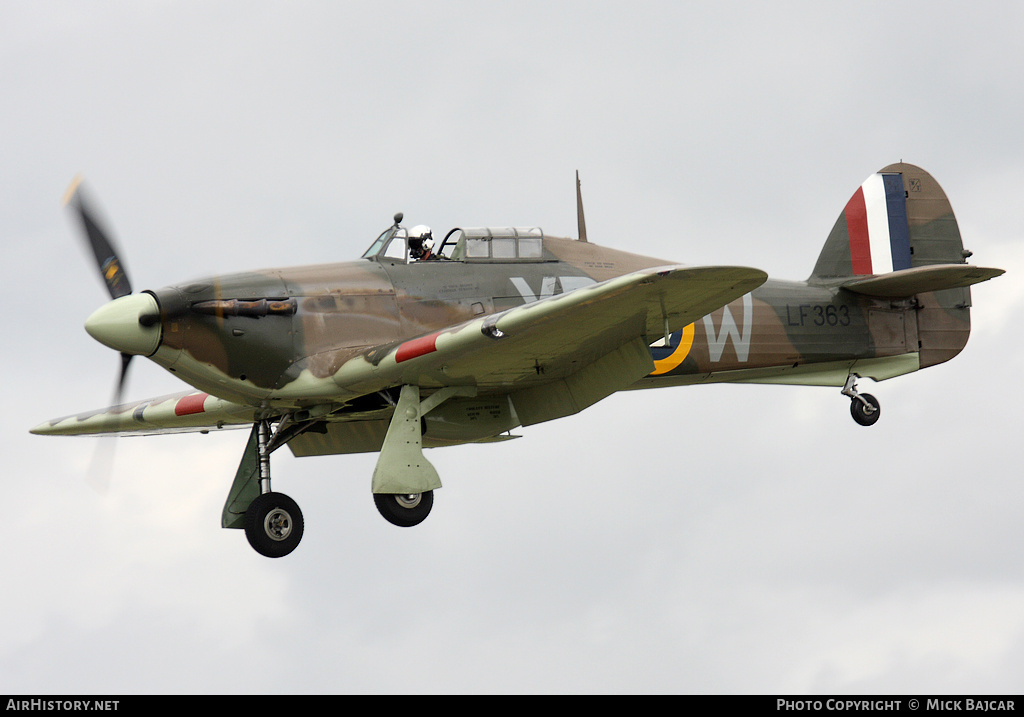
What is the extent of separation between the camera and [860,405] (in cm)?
1794

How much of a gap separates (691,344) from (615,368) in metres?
1.85

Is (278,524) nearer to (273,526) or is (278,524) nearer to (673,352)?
(273,526)

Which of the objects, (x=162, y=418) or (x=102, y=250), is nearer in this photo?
(x=102, y=250)

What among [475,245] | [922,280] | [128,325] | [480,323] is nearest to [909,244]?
[922,280]

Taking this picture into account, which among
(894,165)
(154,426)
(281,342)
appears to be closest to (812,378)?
(894,165)

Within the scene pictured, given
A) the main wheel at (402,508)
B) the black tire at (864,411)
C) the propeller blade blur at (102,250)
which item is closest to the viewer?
the main wheel at (402,508)

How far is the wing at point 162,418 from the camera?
1716 cm

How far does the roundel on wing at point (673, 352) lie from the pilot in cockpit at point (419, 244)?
2.83 meters

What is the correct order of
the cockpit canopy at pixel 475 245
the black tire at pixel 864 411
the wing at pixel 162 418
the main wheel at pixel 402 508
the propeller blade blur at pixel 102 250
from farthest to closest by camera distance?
the black tire at pixel 864 411 → the wing at pixel 162 418 → the cockpit canopy at pixel 475 245 → the propeller blade blur at pixel 102 250 → the main wheel at pixel 402 508

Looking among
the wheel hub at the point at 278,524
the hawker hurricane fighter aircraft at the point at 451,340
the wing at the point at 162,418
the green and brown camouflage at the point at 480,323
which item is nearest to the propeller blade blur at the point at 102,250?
the hawker hurricane fighter aircraft at the point at 451,340

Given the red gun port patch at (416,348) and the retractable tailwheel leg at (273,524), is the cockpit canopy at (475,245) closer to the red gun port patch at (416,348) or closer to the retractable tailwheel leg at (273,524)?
the red gun port patch at (416,348)

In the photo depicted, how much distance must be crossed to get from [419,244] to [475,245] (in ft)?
1.99

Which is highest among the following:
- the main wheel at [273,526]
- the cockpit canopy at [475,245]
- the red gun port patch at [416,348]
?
the cockpit canopy at [475,245]

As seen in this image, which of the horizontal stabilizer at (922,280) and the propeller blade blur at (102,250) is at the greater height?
the propeller blade blur at (102,250)
